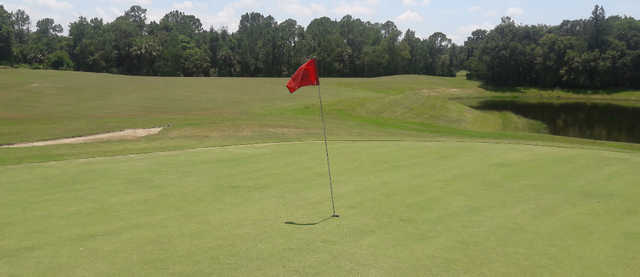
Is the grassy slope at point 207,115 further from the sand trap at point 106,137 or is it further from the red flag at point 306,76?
the red flag at point 306,76

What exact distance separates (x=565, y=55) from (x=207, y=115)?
3120 inches

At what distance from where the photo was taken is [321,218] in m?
7.11

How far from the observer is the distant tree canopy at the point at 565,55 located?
83375 millimetres

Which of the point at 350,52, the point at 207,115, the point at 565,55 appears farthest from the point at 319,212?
the point at 350,52

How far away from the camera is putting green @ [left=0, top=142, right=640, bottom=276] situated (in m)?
5.36

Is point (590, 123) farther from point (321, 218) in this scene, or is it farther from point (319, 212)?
point (321, 218)

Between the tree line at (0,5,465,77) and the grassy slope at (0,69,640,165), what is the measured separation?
40579mm

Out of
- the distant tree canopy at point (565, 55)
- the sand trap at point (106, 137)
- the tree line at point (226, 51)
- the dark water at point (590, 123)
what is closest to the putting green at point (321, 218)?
the sand trap at point (106, 137)

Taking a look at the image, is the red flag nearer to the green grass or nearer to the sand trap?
the green grass

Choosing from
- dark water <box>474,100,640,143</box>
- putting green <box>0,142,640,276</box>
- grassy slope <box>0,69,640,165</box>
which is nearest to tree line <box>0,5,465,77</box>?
grassy slope <box>0,69,640,165</box>

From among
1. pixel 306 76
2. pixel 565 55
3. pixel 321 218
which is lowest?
pixel 321 218

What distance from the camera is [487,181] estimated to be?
9.62 m

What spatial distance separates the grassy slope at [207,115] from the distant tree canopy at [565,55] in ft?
25.5

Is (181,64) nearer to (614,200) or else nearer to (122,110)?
(122,110)
